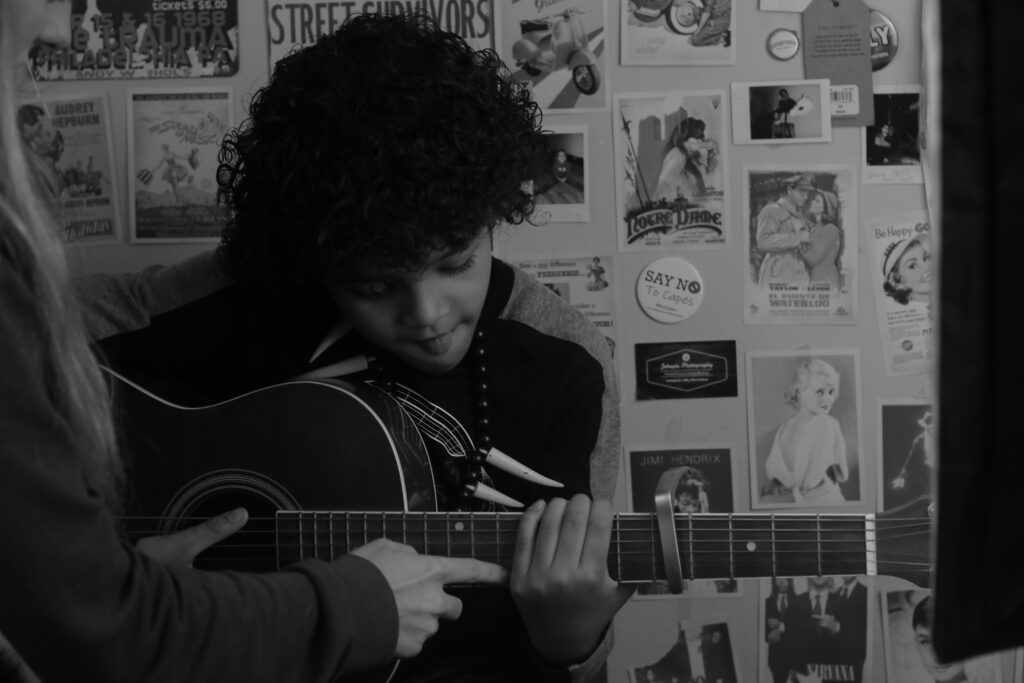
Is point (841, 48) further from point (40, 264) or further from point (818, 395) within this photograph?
point (40, 264)

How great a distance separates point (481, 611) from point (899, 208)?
74 centimetres

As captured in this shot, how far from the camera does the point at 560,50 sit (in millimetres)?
1262

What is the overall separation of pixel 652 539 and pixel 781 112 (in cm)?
62

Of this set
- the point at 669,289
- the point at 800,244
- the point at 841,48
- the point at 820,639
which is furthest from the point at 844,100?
the point at 820,639

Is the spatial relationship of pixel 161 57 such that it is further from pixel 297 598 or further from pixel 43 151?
pixel 297 598

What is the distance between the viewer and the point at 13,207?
0.63 m

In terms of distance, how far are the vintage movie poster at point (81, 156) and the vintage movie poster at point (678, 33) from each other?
2.26 feet

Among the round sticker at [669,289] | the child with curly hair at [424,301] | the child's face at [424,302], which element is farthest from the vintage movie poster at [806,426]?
the child's face at [424,302]

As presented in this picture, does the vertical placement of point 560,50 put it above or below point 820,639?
above

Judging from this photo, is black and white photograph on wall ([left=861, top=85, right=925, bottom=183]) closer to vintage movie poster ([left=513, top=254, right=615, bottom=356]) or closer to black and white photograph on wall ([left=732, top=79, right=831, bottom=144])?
black and white photograph on wall ([left=732, top=79, right=831, bottom=144])

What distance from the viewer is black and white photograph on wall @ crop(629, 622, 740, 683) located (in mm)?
1318

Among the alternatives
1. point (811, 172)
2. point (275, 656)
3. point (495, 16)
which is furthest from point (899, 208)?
point (275, 656)

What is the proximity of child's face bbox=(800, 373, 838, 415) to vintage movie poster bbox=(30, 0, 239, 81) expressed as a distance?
860mm

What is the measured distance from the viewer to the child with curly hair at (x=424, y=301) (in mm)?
922
